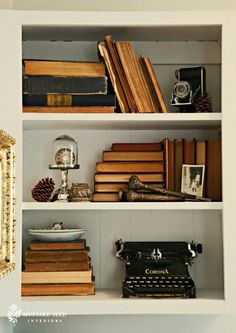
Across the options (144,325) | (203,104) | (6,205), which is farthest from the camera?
(144,325)

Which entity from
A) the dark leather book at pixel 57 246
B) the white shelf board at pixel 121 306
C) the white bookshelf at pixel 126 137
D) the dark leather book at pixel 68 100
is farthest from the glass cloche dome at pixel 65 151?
the white shelf board at pixel 121 306

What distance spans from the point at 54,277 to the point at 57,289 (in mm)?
44

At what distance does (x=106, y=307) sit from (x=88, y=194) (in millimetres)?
403

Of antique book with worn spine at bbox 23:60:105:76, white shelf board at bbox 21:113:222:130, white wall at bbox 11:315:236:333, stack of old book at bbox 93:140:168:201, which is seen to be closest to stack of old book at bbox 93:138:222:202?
stack of old book at bbox 93:140:168:201

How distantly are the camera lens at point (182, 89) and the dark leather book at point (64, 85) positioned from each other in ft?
0.92

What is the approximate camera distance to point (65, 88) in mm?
2309

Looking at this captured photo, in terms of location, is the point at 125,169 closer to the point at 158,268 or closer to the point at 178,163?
the point at 178,163

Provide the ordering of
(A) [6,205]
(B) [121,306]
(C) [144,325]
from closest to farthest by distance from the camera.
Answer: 1. (A) [6,205]
2. (B) [121,306]
3. (C) [144,325]

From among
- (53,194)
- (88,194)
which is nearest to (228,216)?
(88,194)

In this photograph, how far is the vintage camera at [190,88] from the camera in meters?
2.40

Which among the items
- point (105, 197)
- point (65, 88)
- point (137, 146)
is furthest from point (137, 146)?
point (65, 88)

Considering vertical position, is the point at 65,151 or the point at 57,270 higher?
the point at 65,151

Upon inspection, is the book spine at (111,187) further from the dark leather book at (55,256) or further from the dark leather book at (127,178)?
the dark leather book at (55,256)

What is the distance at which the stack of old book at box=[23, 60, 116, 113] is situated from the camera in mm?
2309
